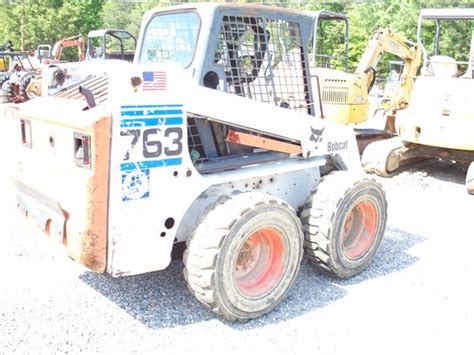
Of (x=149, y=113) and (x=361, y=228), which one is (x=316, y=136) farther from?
(x=149, y=113)

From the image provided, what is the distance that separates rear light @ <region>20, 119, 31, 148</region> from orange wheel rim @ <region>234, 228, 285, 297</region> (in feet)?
5.56

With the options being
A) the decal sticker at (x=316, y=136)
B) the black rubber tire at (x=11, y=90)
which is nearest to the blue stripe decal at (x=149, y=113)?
the decal sticker at (x=316, y=136)

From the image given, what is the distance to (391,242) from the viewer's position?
18.0ft

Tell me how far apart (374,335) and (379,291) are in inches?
27.7

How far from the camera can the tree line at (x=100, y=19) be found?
29.0m

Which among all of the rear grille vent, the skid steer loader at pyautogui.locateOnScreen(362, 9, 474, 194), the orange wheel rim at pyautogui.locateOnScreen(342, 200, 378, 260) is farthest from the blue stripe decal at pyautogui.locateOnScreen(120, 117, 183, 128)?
the rear grille vent

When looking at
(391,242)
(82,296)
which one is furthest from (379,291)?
(82,296)

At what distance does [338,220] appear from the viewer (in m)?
4.29

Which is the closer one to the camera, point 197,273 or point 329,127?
point 197,273

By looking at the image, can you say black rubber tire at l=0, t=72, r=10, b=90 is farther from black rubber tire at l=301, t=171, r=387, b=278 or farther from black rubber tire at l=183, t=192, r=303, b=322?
black rubber tire at l=183, t=192, r=303, b=322

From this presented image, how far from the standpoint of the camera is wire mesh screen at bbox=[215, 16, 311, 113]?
3971 millimetres

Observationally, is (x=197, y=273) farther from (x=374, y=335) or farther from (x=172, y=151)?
(x=374, y=335)

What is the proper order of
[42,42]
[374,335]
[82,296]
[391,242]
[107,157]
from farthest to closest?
1. [42,42]
2. [391,242]
3. [82,296]
4. [374,335]
5. [107,157]

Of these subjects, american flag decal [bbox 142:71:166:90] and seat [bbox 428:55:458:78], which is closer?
american flag decal [bbox 142:71:166:90]
